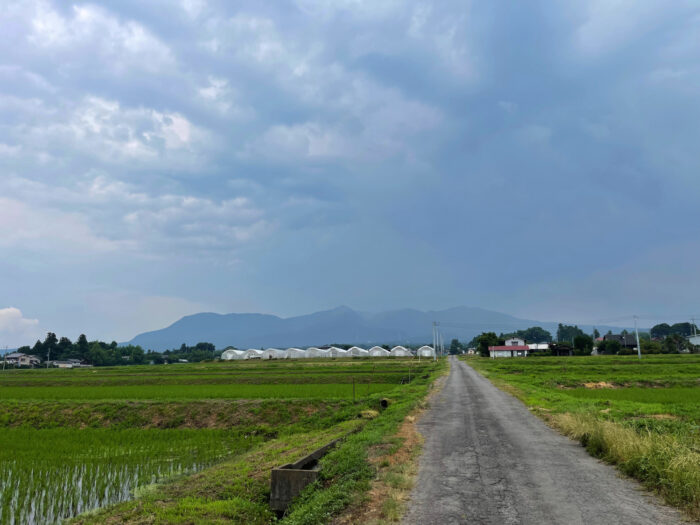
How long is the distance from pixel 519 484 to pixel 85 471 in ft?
56.0

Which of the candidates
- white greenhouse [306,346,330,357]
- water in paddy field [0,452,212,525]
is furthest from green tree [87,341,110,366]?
water in paddy field [0,452,212,525]

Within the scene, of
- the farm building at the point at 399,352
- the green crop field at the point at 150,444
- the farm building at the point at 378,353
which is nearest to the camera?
the green crop field at the point at 150,444

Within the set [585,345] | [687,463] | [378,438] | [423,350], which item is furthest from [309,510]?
[423,350]

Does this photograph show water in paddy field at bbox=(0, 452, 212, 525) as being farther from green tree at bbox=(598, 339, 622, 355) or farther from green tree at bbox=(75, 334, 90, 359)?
green tree at bbox=(75, 334, 90, 359)

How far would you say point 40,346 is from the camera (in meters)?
164

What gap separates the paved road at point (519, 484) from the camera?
8766 millimetres

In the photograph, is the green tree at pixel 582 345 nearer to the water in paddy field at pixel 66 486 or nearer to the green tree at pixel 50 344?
the water in paddy field at pixel 66 486

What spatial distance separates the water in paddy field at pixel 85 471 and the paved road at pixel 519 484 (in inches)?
425

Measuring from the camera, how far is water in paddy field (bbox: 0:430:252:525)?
13.7m

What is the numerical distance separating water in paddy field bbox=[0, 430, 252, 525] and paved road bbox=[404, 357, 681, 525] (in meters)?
10.8

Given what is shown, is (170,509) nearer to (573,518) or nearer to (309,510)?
(309,510)

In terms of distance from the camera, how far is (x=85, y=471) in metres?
17.4

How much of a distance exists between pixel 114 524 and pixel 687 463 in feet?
48.9

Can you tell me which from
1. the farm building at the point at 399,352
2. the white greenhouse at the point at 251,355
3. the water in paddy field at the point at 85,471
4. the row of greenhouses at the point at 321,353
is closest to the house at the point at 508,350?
the row of greenhouses at the point at 321,353
